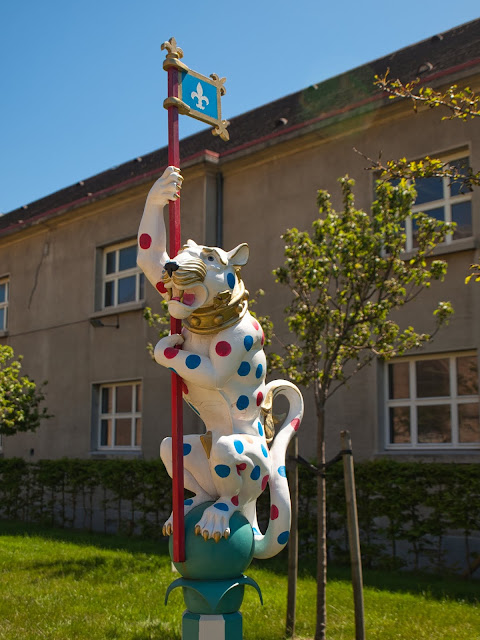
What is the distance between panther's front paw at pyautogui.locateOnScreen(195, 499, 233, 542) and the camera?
144 inches

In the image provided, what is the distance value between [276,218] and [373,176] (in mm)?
2053

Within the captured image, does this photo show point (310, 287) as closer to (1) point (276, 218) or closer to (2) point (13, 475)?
(1) point (276, 218)

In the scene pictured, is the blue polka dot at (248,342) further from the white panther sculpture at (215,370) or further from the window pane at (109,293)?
the window pane at (109,293)

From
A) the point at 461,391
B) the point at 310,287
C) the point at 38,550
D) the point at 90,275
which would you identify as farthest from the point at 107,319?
the point at 310,287

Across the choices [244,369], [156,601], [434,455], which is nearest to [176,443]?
[244,369]

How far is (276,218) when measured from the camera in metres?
12.6

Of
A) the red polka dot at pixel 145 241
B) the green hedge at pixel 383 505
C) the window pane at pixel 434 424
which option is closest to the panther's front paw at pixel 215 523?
the red polka dot at pixel 145 241

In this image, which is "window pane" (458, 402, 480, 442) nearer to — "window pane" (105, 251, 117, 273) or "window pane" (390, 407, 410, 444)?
"window pane" (390, 407, 410, 444)

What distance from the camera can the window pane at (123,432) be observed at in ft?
49.6

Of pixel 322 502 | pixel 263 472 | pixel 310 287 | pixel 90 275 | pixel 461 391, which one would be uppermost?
pixel 90 275

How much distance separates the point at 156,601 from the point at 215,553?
12.4ft

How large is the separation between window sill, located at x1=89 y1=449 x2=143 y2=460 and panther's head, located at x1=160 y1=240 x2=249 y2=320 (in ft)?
35.4

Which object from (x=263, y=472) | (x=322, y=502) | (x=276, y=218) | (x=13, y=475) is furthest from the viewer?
(x=13, y=475)

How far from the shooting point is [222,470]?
378 centimetres
